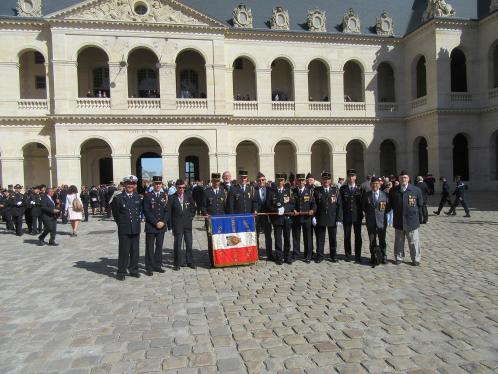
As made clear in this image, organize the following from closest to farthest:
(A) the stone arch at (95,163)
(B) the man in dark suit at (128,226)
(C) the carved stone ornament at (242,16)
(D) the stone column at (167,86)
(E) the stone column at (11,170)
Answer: (B) the man in dark suit at (128,226), (E) the stone column at (11,170), (D) the stone column at (167,86), (C) the carved stone ornament at (242,16), (A) the stone arch at (95,163)

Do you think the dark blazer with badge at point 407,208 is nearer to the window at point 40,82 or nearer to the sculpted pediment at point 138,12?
the sculpted pediment at point 138,12

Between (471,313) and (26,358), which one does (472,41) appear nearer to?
(471,313)

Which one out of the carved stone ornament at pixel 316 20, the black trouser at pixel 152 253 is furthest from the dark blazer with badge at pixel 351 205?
the carved stone ornament at pixel 316 20

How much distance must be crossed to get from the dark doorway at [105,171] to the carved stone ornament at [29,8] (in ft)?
34.7

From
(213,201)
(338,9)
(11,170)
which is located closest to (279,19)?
(338,9)

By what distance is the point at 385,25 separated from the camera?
30812 mm

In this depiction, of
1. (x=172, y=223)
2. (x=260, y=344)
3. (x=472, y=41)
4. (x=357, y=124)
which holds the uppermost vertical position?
(x=472, y=41)

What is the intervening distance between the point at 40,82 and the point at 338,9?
893 inches

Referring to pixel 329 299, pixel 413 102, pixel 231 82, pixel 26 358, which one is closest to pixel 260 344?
pixel 329 299

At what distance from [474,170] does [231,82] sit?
18046 mm

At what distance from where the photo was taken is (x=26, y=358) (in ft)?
15.8

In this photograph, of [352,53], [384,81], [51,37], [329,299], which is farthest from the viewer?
[384,81]

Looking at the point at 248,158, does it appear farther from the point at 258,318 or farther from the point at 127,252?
the point at 258,318

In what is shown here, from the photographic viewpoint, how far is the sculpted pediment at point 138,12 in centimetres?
2539
